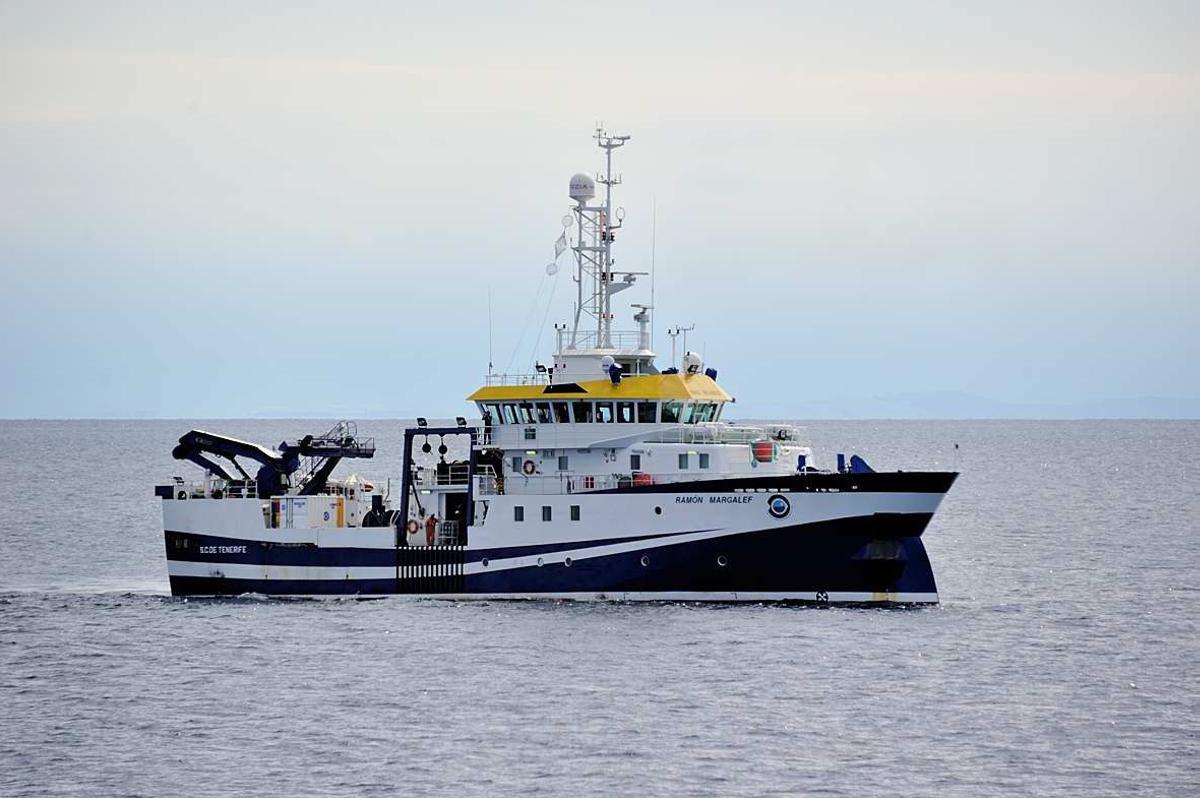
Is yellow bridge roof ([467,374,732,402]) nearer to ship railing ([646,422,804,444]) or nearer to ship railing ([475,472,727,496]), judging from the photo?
ship railing ([646,422,804,444])

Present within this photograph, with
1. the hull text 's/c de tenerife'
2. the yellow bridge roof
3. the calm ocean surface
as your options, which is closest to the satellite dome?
the hull text 's/c de tenerife'

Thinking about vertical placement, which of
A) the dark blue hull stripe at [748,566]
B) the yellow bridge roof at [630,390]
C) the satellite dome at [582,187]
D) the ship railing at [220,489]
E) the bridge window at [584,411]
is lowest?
the dark blue hull stripe at [748,566]

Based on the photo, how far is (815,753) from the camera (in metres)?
35.3

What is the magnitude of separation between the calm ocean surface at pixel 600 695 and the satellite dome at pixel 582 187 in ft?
41.3

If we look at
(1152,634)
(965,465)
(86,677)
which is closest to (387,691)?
(86,677)

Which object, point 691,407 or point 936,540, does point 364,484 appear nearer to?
point 691,407

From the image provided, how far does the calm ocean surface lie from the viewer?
33.8m

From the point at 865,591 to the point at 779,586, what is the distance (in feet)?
8.03

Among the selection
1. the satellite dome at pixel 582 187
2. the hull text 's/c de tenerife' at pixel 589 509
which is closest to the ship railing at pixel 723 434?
the hull text 's/c de tenerife' at pixel 589 509

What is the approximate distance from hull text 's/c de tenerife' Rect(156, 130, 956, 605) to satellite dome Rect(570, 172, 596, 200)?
0.06 m

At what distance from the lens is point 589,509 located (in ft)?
166

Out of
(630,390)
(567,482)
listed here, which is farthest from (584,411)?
(567,482)

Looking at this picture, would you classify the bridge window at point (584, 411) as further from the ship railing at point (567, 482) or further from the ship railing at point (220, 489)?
the ship railing at point (220, 489)

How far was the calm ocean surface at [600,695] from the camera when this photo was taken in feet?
111
